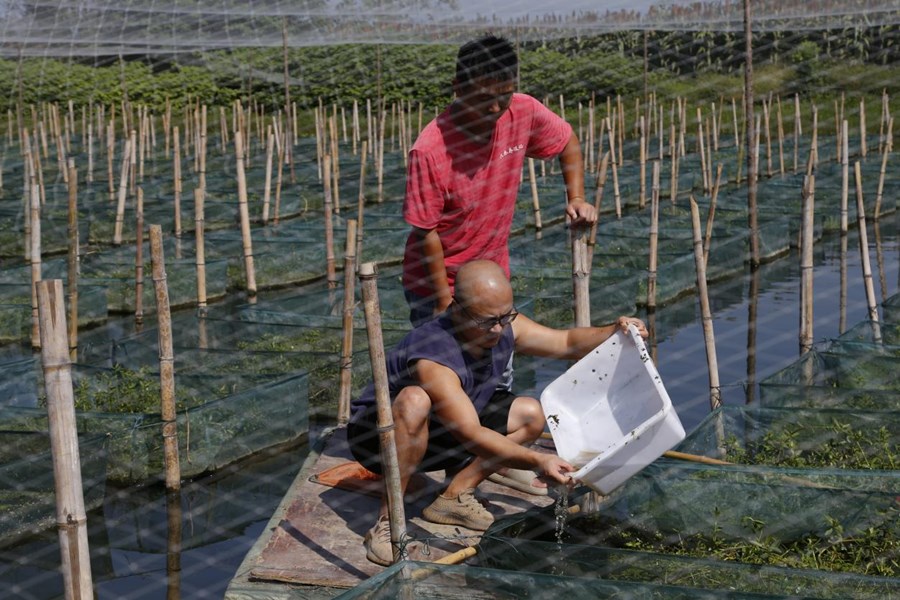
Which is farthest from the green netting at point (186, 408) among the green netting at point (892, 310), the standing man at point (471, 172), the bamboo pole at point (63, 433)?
the green netting at point (892, 310)

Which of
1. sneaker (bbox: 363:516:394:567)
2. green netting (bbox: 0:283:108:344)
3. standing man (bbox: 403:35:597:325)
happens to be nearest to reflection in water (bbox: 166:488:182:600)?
sneaker (bbox: 363:516:394:567)

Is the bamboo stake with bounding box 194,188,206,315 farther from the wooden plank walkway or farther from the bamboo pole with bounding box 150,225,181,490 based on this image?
the wooden plank walkway

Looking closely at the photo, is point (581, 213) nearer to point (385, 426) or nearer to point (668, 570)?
point (385, 426)

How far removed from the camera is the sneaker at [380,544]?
3.04m

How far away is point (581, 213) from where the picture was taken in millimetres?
3176

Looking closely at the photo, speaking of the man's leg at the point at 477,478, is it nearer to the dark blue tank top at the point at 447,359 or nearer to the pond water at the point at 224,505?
the dark blue tank top at the point at 447,359

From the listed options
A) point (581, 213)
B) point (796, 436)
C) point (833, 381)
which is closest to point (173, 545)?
point (581, 213)

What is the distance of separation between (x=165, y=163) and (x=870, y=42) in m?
9.36

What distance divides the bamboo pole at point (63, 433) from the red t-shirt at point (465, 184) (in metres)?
0.99

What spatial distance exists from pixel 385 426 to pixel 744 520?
1.05 meters

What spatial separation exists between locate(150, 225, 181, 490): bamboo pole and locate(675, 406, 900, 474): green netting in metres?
1.89

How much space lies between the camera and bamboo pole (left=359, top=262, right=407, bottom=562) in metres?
2.90

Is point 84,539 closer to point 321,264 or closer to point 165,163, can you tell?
point 321,264

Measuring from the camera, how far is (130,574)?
159 inches
